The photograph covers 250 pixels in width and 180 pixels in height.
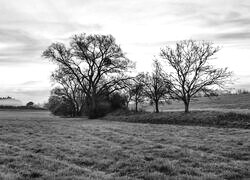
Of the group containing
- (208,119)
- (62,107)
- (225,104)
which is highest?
(225,104)

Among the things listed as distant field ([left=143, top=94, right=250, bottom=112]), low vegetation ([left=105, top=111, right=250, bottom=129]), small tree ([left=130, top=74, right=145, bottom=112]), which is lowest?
low vegetation ([left=105, top=111, right=250, bottom=129])

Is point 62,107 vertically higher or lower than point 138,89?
lower

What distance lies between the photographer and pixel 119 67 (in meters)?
50.5

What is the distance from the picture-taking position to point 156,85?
43969mm

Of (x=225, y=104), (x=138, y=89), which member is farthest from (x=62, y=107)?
(x=225, y=104)

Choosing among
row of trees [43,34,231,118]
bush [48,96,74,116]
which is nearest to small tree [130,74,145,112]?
row of trees [43,34,231,118]

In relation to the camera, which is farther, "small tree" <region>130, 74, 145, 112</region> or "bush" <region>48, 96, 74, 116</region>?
"bush" <region>48, 96, 74, 116</region>

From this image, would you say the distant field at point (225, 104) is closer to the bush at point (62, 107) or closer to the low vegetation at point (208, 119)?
the low vegetation at point (208, 119)

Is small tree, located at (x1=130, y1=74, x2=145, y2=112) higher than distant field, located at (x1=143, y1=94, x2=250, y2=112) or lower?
higher

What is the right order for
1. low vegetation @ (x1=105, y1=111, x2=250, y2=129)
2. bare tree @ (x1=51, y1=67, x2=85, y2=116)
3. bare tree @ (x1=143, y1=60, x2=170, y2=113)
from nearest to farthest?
1. low vegetation @ (x1=105, y1=111, x2=250, y2=129)
2. bare tree @ (x1=143, y1=60, x2=170, y2=113)
3. bare tree @ (x1=51, y1=67, x2=85, y2=116)

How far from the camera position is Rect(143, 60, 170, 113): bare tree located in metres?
40.7

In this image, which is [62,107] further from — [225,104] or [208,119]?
[208,119]

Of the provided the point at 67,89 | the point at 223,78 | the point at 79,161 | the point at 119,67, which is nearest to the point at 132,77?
the point at 119,67

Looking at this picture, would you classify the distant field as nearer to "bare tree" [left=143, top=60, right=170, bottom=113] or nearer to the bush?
"bare tree" [left=143, top=60, right=170, bottom=113]
